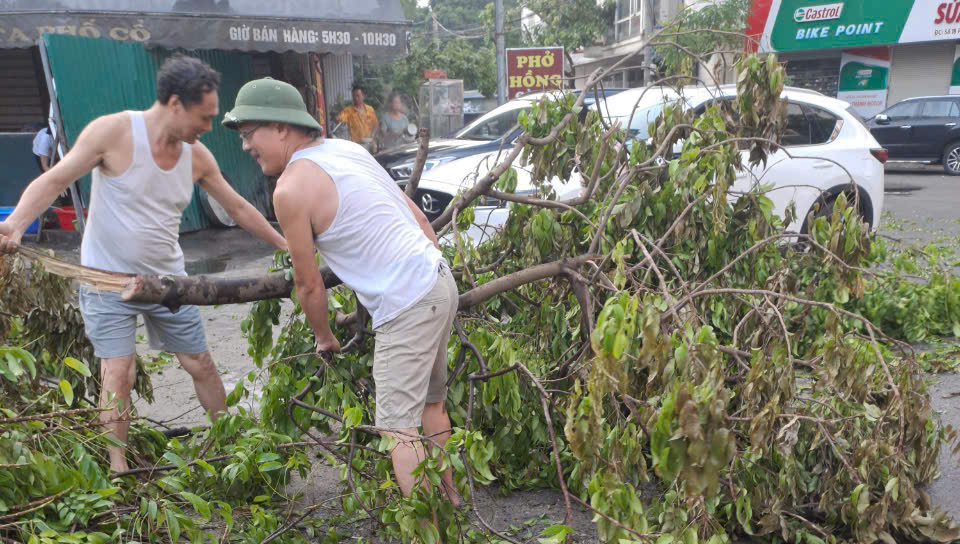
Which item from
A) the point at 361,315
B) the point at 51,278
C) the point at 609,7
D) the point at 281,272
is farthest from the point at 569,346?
the point at 609,7

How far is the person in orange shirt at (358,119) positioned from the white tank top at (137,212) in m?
9.92

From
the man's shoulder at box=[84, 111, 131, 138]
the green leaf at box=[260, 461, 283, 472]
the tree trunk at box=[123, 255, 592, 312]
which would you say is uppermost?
the man's shoulder at box=[84, 111, 131, 138]

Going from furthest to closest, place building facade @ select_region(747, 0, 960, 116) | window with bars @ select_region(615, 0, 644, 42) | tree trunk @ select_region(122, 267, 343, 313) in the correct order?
window with bars @ select_region(615, 0, 644, 42)
building facade @ select_region(747, 0, 960, 116)
tree trunk @ select_region(122, 267, 343, 313)

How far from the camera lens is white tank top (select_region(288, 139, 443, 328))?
109 inches

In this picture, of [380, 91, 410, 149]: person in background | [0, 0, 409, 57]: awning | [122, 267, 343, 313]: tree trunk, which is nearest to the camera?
[122, 267, 343, 313]: tree trunk

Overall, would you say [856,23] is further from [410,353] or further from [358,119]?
[410,353]

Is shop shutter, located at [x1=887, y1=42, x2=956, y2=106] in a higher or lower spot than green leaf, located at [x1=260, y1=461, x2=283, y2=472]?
higher

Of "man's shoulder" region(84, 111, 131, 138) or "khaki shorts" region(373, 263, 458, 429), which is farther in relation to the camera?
"man's shoulder" region(84, 111, 131, 138)

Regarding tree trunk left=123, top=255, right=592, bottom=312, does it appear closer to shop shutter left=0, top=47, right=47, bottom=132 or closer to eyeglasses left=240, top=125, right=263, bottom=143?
eyeglasses left=240, top=125, right=263, bottom=143

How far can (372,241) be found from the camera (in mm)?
2811

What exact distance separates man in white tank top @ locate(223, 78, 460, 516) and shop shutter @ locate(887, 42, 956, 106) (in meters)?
22.8

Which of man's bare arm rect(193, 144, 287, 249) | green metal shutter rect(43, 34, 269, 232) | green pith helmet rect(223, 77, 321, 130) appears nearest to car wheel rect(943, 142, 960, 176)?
green metal shutter rect(43, 34, 269, 232)

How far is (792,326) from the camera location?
441cm

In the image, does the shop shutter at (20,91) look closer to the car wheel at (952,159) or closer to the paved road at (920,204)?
the paved road at (920,204)
